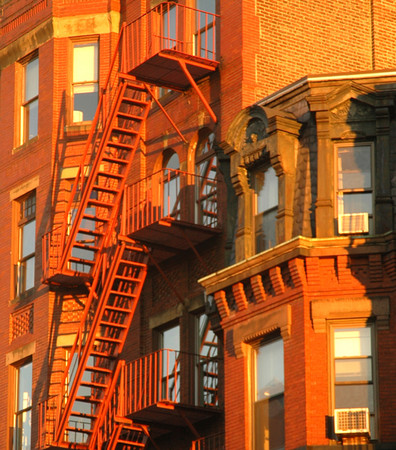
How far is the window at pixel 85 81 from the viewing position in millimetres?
42500

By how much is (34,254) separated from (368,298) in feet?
40.5

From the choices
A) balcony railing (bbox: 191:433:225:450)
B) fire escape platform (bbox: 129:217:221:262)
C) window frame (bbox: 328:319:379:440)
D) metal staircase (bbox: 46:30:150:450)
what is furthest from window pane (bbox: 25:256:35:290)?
window frame (bbox: 328:319:379:440)

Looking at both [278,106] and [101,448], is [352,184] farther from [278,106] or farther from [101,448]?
[101,448]

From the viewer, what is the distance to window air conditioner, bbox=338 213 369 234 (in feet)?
107

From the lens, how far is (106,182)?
40531 mm

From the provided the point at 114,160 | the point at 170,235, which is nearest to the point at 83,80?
the point at 114,160

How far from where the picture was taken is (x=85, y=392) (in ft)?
133

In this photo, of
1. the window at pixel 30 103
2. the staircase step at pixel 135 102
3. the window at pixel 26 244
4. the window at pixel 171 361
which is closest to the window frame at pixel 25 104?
the window at pixel 30 103

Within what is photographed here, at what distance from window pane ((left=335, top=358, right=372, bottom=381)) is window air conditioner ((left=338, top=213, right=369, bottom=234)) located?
2.51m

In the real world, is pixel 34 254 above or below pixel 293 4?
below

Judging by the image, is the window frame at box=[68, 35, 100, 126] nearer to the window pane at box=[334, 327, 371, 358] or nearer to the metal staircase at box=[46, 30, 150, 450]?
the metal staircase at box=[46, 30, 150, 450]

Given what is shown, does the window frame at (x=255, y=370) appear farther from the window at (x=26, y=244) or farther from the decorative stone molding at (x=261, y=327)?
the window at (x=26, y=244)

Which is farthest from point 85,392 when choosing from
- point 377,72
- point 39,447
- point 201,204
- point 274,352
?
point 377,72

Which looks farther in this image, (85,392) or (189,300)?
(85,392)
